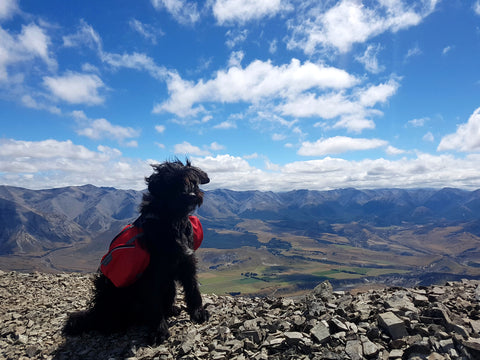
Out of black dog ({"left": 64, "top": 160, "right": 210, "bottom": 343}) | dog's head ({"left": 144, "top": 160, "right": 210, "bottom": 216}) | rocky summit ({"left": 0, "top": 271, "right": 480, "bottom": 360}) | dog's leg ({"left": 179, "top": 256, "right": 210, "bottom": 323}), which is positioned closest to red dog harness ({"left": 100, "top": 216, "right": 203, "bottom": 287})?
black dog ({"left": 64, "top": 160, "right": 210, "bottom": 343})

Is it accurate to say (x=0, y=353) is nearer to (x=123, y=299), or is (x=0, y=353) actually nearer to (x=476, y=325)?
(x=123, y=299)

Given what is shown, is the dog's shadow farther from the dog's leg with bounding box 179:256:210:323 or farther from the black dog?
the dog's leg with bounding box 179:256:210:323

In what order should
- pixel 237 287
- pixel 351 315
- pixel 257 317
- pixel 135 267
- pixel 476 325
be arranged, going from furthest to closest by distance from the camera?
1. pixel 237 287
2. pixel 257 317
3. pixel 135 267
4. pixel 351 315
5. pixel 476 325

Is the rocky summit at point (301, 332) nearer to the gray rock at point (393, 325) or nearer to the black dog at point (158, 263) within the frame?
the gray rock at point (393, 325)

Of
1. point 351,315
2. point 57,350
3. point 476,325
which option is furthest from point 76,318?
point 476,325

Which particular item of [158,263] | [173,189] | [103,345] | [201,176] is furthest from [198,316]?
[201,176]

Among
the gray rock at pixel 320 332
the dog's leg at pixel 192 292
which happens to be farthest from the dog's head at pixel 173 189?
the gray rock at pixel 320 332

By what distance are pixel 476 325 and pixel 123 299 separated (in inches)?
263

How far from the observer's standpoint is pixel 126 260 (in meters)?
5.68

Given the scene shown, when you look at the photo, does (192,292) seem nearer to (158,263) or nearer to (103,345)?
(158,263)

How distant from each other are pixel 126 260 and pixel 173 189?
5.51ft

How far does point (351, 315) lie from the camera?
5.37m

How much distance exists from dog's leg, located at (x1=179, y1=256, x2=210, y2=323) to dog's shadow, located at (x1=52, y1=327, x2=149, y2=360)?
A: 1143mm

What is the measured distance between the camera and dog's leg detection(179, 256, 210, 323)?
6707 mm
